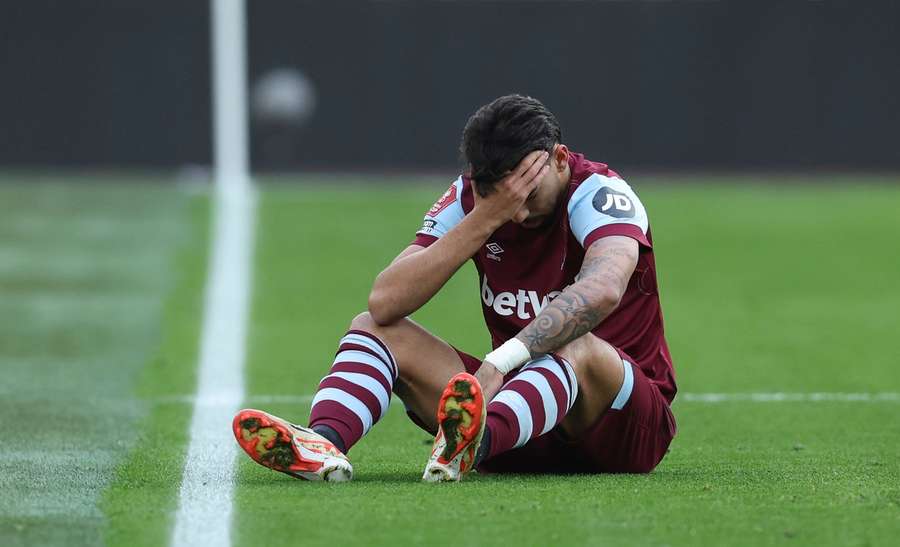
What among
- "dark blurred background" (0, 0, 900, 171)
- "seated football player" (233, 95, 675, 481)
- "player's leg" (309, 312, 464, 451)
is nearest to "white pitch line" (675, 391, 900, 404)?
"seated football player" (233, 95, 675, 481)

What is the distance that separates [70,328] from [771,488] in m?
5.85

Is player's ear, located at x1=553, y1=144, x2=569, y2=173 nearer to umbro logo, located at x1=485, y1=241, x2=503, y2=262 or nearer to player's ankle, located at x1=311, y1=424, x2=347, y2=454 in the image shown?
umbro logo, located at x1=485, y1=241, x2=503, y2=262

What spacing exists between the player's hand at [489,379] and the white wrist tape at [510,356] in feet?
0.04

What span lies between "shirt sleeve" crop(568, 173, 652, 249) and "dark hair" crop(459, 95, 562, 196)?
7.4 inches

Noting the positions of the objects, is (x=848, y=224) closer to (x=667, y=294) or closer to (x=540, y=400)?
(x=667, y=294)

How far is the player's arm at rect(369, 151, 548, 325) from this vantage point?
4.43 metres

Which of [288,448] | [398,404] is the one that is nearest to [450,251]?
[288,448]

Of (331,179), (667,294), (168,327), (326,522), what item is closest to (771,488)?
(326,522)

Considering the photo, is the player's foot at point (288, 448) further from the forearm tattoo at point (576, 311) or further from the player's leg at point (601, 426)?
the forearm tattoo at point (576, 311)

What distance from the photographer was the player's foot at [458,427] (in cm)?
401

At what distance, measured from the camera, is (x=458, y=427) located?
408 centimetres

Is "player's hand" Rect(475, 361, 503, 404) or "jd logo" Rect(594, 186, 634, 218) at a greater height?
"jd logo" Rect(594, 186, 634, 218)

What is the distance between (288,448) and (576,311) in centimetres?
82

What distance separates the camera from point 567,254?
4.68m
